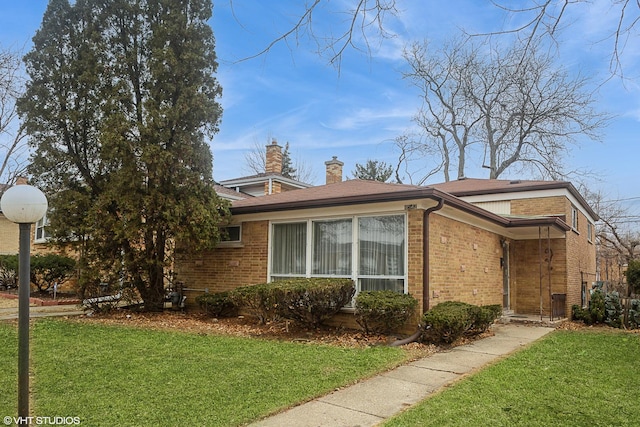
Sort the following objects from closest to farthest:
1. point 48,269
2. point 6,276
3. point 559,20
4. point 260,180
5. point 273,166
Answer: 1. point 559,20
2. point 48,269
3. point 6,276
4. point 260,180
5. point 273,166

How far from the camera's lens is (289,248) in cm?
1045

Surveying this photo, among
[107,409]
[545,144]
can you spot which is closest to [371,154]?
[545,144]

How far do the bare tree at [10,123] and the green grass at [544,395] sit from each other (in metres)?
15.9

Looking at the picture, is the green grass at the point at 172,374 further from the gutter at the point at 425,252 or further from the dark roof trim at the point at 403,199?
the dark roof trim at the point at 403,199

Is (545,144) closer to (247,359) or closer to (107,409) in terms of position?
(247,359)

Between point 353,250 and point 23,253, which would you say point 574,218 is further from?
point 23,253

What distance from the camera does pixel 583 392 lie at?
17.2 feet

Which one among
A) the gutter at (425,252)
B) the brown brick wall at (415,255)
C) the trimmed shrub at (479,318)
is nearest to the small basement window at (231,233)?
the brown brick wall at (415,255)

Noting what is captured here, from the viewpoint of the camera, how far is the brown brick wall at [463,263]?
9125mm

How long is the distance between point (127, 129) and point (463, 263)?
7893 millimetres

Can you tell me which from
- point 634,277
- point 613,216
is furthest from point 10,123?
point 613,216

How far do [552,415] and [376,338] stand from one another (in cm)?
411

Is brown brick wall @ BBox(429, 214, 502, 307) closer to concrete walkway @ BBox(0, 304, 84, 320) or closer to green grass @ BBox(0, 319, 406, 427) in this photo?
green grass @ BBox(0, 319, 406, 427)

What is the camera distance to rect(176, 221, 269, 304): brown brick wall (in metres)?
10.9
